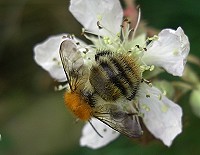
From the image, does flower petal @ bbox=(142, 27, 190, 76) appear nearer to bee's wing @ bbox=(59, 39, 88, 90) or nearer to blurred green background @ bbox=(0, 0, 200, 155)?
bee's wing @ bbox=(59, 39, 88, 90)

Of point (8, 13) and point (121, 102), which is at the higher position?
point (121, 102)

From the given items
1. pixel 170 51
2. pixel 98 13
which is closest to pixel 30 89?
pixel 98 13

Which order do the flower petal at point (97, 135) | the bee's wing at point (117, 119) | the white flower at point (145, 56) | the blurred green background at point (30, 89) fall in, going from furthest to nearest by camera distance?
the blurred green background at point (30, 89) → the flower petal at point (97, 135) → the white flower at point (145, 56) → the bee's wing at point (117, 119)

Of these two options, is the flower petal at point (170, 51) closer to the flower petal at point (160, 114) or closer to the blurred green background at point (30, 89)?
the flower petal at point (160, 114)

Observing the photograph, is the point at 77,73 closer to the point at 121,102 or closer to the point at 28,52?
the point at 121,102

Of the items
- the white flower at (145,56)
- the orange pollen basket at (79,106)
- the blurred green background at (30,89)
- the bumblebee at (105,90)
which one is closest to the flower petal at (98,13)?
the white flower at (145,56)

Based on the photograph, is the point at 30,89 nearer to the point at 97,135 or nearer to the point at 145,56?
the point at 97,135

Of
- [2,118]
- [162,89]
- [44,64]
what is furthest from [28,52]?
[162,89]
